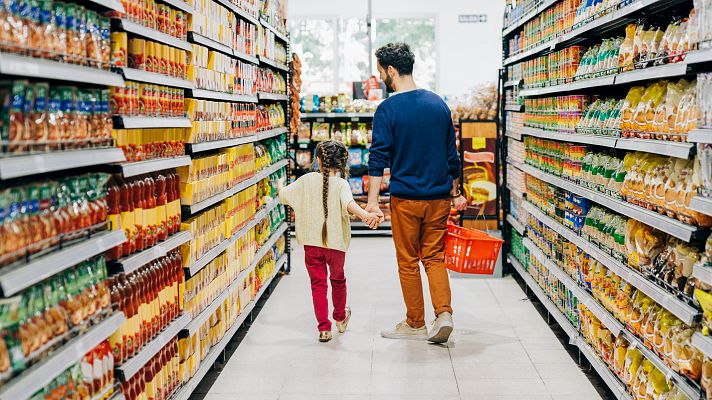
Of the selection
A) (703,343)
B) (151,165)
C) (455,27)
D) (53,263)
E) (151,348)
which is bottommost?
(151,348)

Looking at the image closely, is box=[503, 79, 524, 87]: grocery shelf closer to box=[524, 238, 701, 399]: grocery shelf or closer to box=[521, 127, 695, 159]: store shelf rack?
box=[521, 127, 695, 159]: store shelf rack

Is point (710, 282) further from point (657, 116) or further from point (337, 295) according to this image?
point (337, 295)

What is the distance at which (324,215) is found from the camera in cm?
514

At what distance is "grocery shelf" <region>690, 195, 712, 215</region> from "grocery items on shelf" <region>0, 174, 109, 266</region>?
2.11 meters

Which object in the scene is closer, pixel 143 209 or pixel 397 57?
pixel 143 209

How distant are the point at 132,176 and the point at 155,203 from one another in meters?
0.18

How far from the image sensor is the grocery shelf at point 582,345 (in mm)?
3829

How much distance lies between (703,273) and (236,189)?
9.73 feet

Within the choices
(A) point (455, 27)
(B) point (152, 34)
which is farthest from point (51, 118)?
(A) point (455, 27)

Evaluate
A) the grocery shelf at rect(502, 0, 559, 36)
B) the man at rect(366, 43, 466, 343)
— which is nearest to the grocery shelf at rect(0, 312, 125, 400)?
the man at rect(366, 43, 466, 343)

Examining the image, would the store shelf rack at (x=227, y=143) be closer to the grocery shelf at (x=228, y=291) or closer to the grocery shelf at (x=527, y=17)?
the grocery shelf at (x=228, y=291)

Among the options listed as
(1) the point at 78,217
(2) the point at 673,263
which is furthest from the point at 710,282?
(1) the point at 78,217

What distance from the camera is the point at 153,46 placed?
3.37 metres

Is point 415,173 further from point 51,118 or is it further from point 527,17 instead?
point 51,118
